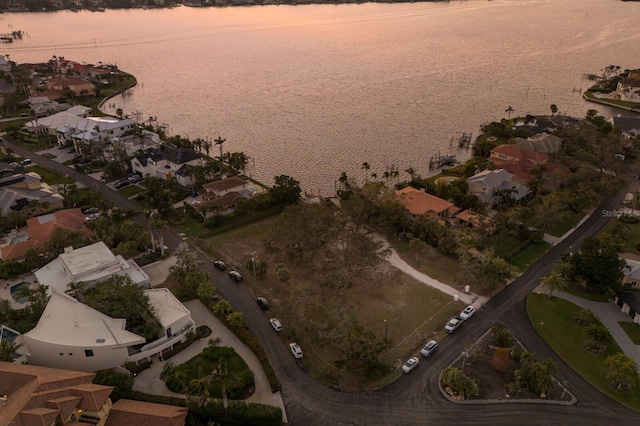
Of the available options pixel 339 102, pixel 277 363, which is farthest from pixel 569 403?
pixel 339 102

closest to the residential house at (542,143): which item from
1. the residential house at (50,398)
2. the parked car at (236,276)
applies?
the parked car at (236,276)

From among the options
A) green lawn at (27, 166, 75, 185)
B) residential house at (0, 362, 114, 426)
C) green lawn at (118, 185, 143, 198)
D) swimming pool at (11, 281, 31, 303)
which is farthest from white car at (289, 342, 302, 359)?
green lawn at (27, 166, 75, 185)

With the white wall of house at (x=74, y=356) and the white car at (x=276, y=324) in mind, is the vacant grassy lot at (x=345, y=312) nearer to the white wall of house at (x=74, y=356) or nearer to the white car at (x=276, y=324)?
the white car at (x=276, y=324)

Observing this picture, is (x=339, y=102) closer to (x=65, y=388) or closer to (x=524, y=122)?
(x=524, y=122)

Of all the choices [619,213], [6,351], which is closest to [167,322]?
Result: [6,351]

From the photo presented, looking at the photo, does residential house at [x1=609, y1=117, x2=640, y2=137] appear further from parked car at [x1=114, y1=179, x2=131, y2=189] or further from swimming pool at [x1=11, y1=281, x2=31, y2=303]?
swimming pool at [x1=11, y1=281, x2=31, y2=303]
